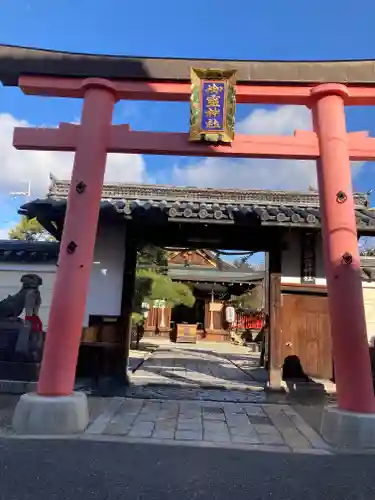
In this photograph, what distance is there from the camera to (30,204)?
8.38 meters

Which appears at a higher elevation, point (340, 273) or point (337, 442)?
point (340, 273)

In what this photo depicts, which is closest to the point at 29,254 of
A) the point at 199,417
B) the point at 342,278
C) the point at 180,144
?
the point at 180,144

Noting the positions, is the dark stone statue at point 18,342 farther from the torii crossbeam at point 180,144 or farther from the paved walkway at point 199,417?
the torii crossbeam at point 180,144

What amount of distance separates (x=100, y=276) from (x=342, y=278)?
17.6 feet

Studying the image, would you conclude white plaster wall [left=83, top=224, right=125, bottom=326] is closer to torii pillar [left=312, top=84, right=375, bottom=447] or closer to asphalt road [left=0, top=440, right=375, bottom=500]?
asphalt road [left=0, top=440, right=375, bottom=500]

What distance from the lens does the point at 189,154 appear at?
650 centimetres

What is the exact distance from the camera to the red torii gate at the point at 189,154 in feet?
18.2

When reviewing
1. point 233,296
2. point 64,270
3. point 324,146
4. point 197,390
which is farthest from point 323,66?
point 233,296

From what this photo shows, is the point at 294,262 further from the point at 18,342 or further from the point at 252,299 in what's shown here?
the point at 252,299

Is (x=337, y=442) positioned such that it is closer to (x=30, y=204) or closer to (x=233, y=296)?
(x=30, y=204)

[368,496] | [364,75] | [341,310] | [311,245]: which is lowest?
[368,496]

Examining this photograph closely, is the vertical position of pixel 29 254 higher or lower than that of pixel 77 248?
higher

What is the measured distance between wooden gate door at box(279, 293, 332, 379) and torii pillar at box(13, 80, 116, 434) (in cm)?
507

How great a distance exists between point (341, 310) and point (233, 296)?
79.7 ft
